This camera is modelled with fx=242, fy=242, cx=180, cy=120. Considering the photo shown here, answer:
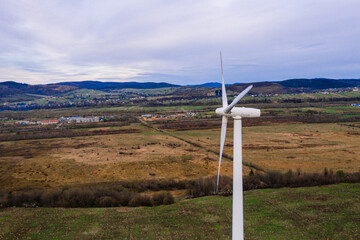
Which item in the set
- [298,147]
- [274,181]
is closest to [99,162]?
[274,181]

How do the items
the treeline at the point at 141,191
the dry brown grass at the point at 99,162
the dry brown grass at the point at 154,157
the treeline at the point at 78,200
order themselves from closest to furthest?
the treeline at the point at 78,200 < the treeline at the point at 141,191 < the dry brown grass at the point at 99,162 < the dry brown grass at the point at 154,157

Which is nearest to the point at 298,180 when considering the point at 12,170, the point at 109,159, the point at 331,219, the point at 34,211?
the point at 331,219

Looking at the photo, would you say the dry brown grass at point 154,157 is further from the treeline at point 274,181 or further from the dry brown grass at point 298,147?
the treeline at point 274,181

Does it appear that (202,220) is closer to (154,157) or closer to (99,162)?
(154,157)

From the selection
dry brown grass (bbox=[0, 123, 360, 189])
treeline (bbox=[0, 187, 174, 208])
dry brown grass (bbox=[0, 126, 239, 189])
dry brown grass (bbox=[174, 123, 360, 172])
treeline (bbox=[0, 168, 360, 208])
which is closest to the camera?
treeline (bbox=[0, 187, 174, 208])

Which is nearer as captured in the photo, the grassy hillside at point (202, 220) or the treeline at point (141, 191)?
the grassy hillside at point (202, 220)

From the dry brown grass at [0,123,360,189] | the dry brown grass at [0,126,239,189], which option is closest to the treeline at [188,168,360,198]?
the dry brown grass at [0,123,360,189]

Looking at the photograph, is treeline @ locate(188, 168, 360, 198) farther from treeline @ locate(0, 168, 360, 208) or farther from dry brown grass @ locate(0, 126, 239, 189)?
dry brown grass @ locate(0, 126, 239, 189)

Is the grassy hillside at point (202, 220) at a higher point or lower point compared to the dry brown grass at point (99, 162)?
higher

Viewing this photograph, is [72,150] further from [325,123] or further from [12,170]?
[325,123]

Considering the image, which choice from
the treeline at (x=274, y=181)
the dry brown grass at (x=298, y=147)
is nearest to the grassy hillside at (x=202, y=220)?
the treeline at (x=274, y=181)
